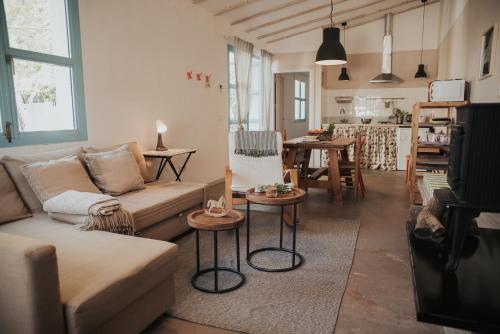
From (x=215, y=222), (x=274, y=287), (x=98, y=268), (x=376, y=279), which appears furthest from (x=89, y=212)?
(x=376, y=279)

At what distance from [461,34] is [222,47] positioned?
3.49 metres

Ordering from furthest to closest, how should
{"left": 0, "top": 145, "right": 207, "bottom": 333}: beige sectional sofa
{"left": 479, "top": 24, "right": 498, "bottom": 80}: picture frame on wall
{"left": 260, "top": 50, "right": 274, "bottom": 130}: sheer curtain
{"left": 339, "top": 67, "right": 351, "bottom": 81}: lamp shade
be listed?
{"left": 339, "top": 67, "right": 351, "bottom": 81}: lamp shade, {"left": 260, "top": 50, "right": 274, "bottom": 130}: sheer curtain, {"left": 479, "top": 24, "right": 498, "bottom": 80}: picture frame on wall, {"left": 0, "top": 145, "right": 207, "bottom": 333}: beige sectional sofa

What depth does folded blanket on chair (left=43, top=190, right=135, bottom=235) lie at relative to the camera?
2293mm

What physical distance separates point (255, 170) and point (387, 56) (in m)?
5.38

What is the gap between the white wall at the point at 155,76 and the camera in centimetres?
355

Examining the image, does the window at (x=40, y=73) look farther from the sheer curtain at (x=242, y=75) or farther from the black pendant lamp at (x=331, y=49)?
the sheer curtain at (x=242, y=75)

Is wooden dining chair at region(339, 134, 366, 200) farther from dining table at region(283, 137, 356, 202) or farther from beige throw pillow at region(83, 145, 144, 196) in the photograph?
beige throw pillow at region(83, 145, 144, 196)

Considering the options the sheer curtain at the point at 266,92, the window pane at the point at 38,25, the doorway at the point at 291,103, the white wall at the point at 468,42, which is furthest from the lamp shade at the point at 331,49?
the doorway at the point at 291,103

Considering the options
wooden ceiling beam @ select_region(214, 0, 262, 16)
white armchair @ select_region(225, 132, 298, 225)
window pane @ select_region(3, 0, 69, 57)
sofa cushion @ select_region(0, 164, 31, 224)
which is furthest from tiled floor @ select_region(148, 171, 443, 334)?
wooden ceiling beam @ select_region(214, 0, 262, 16)

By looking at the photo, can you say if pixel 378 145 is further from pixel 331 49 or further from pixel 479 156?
pixel 479 156

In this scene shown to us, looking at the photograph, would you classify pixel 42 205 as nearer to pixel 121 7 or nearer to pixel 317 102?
pixel 121 7

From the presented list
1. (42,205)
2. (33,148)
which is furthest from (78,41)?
(42,205)

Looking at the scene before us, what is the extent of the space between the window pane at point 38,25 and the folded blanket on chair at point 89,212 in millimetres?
1353

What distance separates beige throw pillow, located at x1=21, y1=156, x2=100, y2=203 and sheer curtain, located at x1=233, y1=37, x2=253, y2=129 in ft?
13.1
